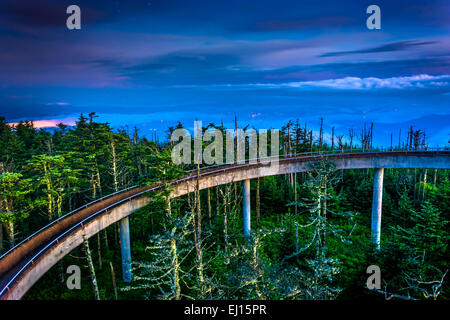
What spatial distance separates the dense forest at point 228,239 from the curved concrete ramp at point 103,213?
5.64 feet

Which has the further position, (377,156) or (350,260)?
(377,156)

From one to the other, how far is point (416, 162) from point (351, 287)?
1735 centimetres

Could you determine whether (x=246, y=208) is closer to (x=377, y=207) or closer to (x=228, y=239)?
(x=228, y=239)

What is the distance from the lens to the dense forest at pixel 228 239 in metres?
13.1

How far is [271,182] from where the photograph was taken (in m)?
41.8

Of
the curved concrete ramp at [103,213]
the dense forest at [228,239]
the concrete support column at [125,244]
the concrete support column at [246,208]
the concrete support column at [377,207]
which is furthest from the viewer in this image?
the concrete support column at [377,207]

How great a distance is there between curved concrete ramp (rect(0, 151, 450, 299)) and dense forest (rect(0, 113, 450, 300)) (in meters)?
1.72

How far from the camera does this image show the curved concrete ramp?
13.8 meters

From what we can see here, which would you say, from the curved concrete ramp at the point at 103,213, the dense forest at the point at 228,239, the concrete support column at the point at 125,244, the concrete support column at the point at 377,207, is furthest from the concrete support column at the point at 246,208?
the concrete support column at the point at 377,207

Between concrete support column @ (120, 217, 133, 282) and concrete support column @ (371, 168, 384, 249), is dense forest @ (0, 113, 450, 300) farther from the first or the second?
concrete support column @ (371, 168, 384, 249)

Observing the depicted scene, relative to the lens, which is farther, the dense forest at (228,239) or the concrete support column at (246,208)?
the concrete support column at (246,208)

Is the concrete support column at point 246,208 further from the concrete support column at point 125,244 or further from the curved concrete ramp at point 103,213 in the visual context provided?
the concrete support column at point 125,244

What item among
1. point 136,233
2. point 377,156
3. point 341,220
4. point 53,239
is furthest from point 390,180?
point 53,239
